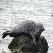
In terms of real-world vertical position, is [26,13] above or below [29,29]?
below

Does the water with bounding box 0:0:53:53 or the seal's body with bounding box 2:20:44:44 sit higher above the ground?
the seal's body with bounding box 2:20:44:44

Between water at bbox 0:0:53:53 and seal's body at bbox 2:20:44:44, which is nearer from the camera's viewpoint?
seal's body at bbox 2:20:44:44

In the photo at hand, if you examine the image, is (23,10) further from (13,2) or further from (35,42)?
(35,42)

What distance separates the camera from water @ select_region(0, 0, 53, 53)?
240 inches

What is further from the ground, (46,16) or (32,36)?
(32,36)

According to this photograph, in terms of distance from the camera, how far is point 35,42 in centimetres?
262

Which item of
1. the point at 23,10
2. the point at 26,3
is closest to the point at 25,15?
the point at 23,10

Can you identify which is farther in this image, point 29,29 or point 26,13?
point 26,13

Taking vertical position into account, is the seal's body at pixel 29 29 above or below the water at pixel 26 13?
above

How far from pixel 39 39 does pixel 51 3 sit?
21.6 feet

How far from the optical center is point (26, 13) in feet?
25.0

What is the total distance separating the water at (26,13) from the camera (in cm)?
610

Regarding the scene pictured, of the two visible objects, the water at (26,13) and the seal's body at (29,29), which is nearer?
the seal's body at (29,29)

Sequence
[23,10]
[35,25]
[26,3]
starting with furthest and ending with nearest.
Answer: [26,3] → [23,10] → [35,25]
